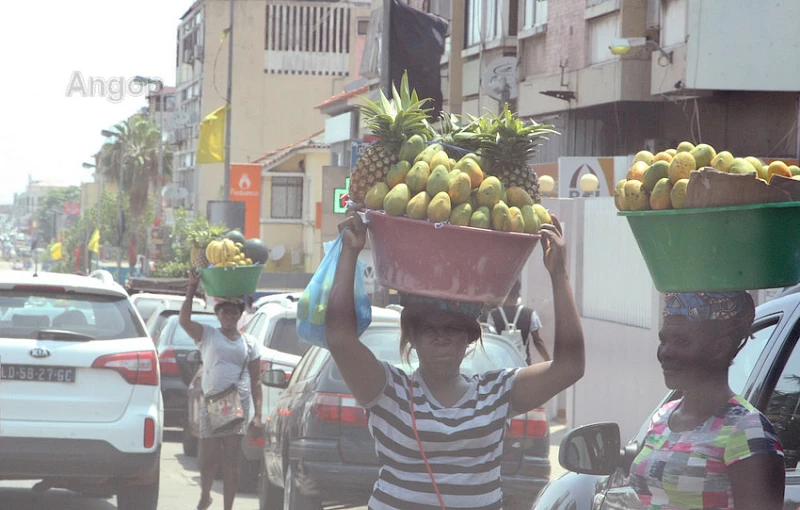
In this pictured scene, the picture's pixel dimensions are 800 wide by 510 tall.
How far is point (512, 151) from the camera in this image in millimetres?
3826

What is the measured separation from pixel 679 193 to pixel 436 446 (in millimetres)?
978

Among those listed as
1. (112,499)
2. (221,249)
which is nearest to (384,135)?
(221,249)

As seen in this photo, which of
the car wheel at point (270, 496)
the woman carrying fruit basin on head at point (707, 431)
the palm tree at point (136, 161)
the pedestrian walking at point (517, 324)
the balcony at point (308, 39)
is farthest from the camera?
the palm tree at point (136, 161)

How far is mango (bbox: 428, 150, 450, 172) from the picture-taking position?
12.2ft

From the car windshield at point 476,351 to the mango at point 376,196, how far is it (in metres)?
4.48

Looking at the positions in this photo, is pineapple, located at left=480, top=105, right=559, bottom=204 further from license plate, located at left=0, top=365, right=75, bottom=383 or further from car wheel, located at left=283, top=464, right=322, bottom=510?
license plate, located at left=0, top=365, right=75, bottom=383

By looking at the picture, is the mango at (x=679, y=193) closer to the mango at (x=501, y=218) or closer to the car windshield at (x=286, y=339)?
the mango at (x=501, y=218)

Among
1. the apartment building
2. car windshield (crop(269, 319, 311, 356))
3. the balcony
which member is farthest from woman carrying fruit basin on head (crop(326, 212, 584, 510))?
the balcony

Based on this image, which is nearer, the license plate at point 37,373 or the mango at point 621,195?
the mango at point 621,195

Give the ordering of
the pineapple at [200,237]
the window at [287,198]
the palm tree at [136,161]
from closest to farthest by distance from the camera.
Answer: the pineapple at [200,237] → the window at [287,198] → the palm tree at [136,161]

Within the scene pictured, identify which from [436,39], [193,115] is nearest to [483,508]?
[436,39]

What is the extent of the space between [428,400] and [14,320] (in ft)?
19.0

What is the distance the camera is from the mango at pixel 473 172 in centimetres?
369

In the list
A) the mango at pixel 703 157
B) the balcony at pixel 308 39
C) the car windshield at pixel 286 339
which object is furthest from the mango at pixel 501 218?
the balcony at pixel 308 39
